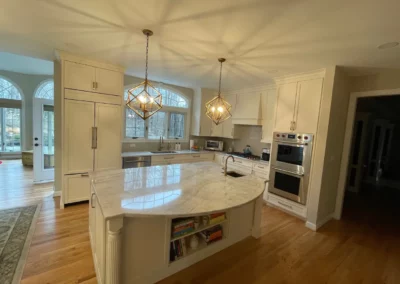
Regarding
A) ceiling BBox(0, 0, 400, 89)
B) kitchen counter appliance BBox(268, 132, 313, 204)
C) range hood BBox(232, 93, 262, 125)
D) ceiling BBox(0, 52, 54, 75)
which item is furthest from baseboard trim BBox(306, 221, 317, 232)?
ceiling BBox(0, 52, 54, 75)

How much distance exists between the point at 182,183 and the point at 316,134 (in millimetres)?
2413

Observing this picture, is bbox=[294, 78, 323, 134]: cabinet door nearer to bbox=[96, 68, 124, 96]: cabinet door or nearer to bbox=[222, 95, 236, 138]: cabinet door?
bbox=[222, 95, 236, 138]: cabinet door

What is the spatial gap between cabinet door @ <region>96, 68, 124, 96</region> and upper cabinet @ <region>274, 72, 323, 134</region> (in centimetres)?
310

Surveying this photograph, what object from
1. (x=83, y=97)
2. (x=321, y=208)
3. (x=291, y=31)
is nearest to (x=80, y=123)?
(x=83, y=97)

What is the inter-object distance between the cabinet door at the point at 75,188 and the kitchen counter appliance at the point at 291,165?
359 cm

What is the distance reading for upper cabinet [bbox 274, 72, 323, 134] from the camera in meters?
3.09

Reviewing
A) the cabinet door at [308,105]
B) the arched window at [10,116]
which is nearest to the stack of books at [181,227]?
the cabinet door at [308,105]

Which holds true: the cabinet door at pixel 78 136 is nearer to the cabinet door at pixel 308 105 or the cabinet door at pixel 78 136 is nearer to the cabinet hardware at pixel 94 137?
the cabinet hardware at pixel 94 137

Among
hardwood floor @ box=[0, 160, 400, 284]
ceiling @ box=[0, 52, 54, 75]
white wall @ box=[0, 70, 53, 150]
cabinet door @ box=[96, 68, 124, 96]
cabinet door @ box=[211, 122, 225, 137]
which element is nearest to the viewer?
hardwood floor @ box=[0, 160, 400, 284]

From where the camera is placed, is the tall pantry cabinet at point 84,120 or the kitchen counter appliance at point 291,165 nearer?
the tall pantry cabinet at point 84,120

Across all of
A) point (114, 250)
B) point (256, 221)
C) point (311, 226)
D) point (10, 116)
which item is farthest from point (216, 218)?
point (10, 116)

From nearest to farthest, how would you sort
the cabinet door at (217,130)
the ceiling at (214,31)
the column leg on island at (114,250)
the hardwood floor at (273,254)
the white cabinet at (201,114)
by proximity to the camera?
the column leg on island at (114,250), the ceiling at (214,31), the hardwood floor at (273,254), the white cabinet at (201,114), the cabinet door at (217,130)

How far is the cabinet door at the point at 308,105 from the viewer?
3.08 metres

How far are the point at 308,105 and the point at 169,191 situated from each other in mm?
2785
